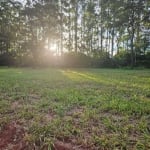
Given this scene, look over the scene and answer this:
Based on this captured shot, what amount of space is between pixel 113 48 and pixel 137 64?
4.77 m

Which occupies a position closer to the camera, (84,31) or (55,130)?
(55,130)

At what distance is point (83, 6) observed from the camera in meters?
30.9

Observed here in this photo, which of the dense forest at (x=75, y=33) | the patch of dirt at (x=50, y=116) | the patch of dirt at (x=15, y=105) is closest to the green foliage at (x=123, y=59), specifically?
the dense forest at (x=75, y=33)

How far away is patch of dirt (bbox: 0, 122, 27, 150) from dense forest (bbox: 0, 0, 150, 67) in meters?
23.5

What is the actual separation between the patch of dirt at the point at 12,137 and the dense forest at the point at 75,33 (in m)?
23.5

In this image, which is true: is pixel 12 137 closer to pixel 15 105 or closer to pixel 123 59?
pixel 15 105

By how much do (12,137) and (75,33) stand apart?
2928cm

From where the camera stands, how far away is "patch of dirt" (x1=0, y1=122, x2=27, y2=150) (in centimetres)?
294

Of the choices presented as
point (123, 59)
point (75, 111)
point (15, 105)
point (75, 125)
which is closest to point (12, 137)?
point (75, 125)

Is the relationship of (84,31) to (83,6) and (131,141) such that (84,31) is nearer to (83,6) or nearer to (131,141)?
(83,6)

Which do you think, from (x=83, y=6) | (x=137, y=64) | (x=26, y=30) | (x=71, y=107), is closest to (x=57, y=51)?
(x=26, y=30)

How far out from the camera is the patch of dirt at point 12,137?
2.94 m

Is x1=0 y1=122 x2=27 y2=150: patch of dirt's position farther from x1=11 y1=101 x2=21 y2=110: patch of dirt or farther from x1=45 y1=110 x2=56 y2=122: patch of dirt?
x1=11 y1=101 x2=21 y2=110: patch of dirt

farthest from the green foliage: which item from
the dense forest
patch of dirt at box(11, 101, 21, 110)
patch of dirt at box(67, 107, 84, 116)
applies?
patch of dirt at box(67, 107, 84, 116)
